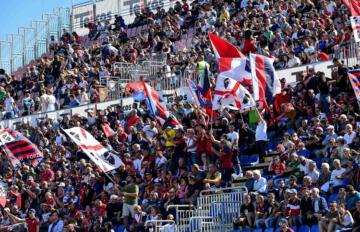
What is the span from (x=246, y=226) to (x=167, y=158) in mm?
6200

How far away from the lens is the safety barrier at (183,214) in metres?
30.0

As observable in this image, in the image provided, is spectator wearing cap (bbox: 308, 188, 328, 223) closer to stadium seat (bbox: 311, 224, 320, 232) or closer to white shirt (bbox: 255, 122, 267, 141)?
stadium seat (bbox: 311, 224, 320, 232)

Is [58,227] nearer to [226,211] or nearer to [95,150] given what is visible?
[95,150]

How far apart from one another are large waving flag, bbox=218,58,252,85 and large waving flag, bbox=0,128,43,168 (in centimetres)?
922

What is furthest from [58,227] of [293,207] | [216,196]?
[293,207]

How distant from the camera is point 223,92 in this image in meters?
31.8

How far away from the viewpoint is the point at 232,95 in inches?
1246

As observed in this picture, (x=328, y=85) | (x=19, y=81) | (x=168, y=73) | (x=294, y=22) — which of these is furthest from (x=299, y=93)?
(x=19, y=81)

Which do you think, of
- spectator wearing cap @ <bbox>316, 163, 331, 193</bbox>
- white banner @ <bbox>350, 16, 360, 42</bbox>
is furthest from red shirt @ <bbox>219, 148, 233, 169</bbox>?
white banner @ <bbox>350, 16, 360, 42</bbox>

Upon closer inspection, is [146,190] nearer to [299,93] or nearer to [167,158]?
[167,158]

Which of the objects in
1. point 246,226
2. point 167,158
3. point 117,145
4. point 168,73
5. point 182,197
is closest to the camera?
point 246,226

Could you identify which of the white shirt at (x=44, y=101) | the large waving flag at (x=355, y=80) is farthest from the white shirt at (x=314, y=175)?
the white shirt at (x=44, y=101)

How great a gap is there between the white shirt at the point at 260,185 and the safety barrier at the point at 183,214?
1.96 meters

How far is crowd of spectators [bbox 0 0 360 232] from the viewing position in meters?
27.4
